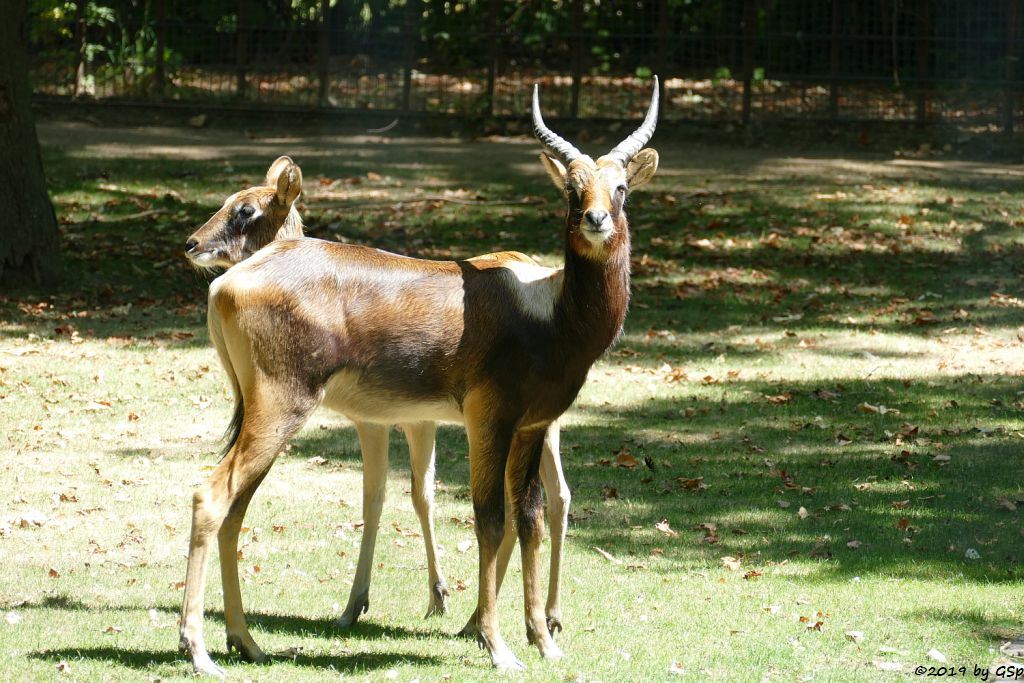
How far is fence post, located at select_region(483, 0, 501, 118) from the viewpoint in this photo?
23.7m

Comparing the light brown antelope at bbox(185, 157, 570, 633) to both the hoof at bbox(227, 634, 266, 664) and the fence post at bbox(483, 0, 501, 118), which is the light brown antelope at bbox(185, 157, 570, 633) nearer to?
the hoof at bbox(227, 634, 266, 664)

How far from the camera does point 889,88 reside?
75.7 ft

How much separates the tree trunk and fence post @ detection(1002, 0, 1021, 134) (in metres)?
15.4

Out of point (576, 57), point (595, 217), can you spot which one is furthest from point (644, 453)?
point (576, 57)

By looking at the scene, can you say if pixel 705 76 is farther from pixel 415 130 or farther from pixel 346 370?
pixel 346 370

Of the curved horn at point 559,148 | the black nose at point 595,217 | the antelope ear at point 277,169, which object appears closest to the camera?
the black nose at point 595,217

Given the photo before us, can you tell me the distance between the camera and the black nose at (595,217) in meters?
6.12

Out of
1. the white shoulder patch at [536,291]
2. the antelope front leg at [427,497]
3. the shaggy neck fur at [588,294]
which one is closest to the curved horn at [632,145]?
the shaggy neck fur at [588,294]

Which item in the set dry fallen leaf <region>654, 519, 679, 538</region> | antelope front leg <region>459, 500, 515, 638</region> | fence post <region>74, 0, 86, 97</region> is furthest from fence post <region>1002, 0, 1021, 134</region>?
antelope front leg <region>459, 500, 515, 638</region>

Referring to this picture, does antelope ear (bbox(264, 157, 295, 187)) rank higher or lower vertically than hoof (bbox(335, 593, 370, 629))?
higher

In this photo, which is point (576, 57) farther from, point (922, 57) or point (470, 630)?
point (470, 630)

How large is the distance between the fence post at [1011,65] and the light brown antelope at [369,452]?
56.6 ft

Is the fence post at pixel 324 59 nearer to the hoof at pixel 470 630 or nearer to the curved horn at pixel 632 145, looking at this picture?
the curved horn at pixel 632 145

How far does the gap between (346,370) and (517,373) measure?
31.9 inches
